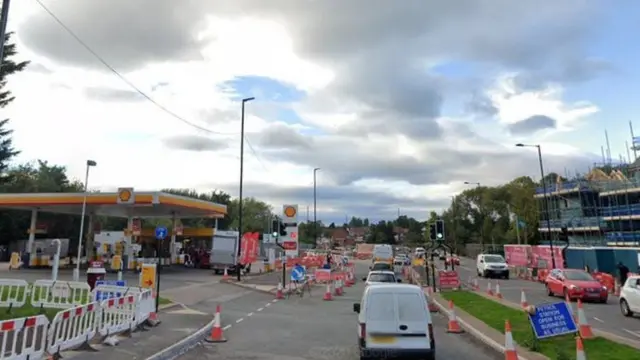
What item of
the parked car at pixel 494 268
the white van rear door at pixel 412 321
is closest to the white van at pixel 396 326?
the white van rear door at pixel 412 321

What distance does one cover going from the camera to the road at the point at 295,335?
11513mm

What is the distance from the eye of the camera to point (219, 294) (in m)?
26.8

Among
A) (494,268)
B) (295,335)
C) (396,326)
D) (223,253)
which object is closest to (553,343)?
(396,326)

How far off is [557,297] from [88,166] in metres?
28.7

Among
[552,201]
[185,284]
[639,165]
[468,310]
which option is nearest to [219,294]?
[185,284]

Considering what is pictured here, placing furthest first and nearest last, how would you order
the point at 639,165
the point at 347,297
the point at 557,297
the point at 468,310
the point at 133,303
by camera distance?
the point at 639,165 < the point at 347,297 < the point at 557,297 < the point at 468,310 < the point at 133,303

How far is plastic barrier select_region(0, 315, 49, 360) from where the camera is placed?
799 centimetres

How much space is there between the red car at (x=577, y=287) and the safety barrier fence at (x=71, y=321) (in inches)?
716

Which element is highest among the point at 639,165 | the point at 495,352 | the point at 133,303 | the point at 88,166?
the point at 639,165

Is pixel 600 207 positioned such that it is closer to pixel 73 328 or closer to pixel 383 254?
pixel 383 254

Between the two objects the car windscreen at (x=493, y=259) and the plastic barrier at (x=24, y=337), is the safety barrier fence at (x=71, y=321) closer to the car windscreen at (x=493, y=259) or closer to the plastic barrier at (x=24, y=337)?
the plastic barrier at (x=24, y=337)

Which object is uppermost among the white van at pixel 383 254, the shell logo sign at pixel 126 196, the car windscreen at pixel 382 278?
the shell logo sign at pixel 126 196

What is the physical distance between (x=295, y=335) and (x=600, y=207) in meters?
63.9

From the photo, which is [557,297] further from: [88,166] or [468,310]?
[88,166]
